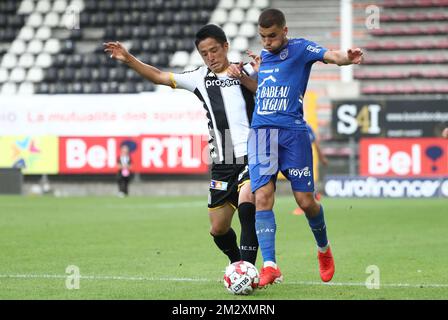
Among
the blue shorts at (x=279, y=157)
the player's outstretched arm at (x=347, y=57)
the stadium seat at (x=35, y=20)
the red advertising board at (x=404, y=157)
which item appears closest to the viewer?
the player's outstretched arm at (x=347, y=57)

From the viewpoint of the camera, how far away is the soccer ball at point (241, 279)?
278 inches

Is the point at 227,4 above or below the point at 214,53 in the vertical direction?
above

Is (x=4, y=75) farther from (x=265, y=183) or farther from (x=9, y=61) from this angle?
(x=265, y=183)

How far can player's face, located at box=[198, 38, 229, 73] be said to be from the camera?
787cm

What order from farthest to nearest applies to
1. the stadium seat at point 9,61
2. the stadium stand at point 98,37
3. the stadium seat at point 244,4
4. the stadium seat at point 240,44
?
the stadium seat at point 9,61 → the stadium seat at point 244,4 → the stadium stand at point 98,37 → the stadium seat at point 240,44

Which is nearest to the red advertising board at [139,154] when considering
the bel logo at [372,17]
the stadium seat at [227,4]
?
the stadium seat at [227,4]

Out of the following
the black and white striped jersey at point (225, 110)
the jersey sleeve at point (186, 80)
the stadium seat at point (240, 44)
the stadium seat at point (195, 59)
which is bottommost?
the black and white striped jersey at point (225, 110)

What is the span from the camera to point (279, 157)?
7645mm

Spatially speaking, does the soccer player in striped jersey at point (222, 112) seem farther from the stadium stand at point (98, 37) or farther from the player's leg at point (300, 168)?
the stadium stand at point (98, 37)

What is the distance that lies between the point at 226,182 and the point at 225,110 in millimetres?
577

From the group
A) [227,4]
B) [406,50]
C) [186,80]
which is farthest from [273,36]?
[227,4]

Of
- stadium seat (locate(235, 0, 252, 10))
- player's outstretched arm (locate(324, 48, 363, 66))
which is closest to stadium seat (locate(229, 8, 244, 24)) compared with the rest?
stadium seat (locate(235, 0, 252, 10))

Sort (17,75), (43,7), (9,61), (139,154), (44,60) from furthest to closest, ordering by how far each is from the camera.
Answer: (43,7) → (9,61) → (44,60) → (17,75) → (139,154)

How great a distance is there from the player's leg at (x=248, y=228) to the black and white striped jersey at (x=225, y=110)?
384mm
